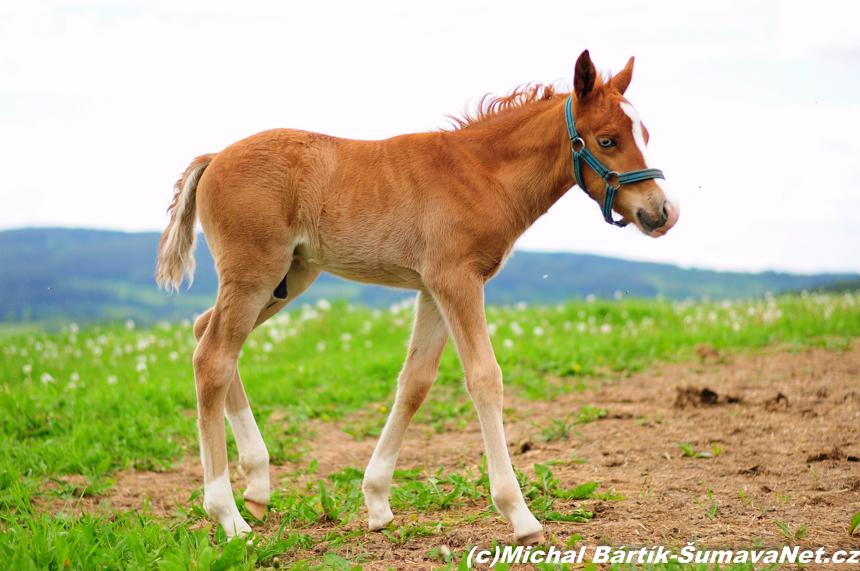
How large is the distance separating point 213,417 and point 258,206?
1113mm

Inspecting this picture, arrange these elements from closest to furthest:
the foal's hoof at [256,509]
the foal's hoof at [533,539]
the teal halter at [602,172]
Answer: the foal's hoof at [533,539] → the teal halter at [602,172] → the foal's hoof at [256,509]

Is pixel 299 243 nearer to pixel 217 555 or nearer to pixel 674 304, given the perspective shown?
pixel 217 555

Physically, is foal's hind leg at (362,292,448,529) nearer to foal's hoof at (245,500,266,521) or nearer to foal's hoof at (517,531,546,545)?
foal's hoof at (245,500,266,521)

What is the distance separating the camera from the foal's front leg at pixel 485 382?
3131 millimetres

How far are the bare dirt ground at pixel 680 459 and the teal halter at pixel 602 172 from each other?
1548 mm

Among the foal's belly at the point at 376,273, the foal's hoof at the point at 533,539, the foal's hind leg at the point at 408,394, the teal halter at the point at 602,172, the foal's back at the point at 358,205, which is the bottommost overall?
the foal's hoof at the point at 533,539

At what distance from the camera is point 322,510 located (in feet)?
12.2

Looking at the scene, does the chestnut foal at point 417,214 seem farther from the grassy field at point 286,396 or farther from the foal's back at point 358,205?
the grassy field at point 286,396

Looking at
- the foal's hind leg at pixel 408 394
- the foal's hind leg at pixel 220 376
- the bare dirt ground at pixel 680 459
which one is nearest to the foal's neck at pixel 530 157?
the foal's hind leg at pixel 408 394

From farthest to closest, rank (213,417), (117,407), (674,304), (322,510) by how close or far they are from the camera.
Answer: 1. (674,304)
2. (117,407)
3. (322,510)
4. (213,417)

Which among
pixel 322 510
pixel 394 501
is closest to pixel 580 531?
pixel 394 501

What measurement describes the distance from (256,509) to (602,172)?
2569 mm

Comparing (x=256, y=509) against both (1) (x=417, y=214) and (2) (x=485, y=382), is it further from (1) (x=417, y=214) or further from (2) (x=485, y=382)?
(1) (x=417, y=214)

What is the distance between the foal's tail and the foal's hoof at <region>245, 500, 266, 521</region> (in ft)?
4.39
